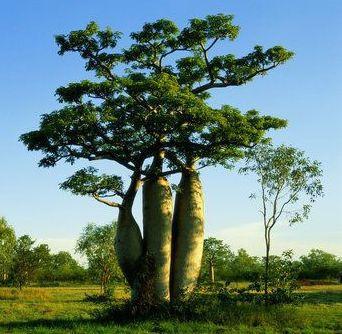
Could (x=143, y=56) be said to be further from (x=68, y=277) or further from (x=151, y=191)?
(x=68, y=277)

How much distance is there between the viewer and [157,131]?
59.9 feet

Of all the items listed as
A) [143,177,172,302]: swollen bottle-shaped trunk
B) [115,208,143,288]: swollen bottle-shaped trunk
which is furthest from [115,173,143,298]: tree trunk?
[143,177,172,302]: swollen bottle-shaped trunk

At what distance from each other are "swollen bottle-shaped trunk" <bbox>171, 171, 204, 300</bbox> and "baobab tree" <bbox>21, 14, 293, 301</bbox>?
0.03m

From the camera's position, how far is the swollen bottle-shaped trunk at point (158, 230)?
1809 cm

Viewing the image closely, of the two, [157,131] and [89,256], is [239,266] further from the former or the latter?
[157,131]

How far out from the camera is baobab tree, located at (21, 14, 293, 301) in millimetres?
17484

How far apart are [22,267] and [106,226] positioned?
890 cm

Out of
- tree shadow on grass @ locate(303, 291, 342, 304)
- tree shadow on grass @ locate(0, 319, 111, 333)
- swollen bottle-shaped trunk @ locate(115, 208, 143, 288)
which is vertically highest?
swollen bottle-shaped trunk @ locate(115, 208, 143, 288)

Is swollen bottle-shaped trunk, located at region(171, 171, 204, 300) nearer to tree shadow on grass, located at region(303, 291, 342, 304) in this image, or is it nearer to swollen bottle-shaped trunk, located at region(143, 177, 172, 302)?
swollen bottle-shaped trunk, located at region(143, 177, 172, 302)

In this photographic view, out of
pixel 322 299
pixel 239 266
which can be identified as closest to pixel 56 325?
pixel 322 299

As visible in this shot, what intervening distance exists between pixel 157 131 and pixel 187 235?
374 cm

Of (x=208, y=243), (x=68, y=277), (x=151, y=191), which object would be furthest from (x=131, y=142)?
(x=68, y=277)

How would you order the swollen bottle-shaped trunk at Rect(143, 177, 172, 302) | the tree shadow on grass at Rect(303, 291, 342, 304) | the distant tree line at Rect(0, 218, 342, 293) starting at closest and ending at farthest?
the swollen bottle-shaped trunk at Rect(143, 177, 172, 302)
the tree shadow on grass at Rect(303, 291, 342, 304)
the distant tree line at Rect(0, 218, 342, 293)

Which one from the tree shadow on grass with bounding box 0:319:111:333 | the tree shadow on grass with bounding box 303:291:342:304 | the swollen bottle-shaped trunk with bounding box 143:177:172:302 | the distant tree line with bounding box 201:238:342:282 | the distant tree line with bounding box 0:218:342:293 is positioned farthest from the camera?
the distant tree line with bounding box 201:238:342:282
